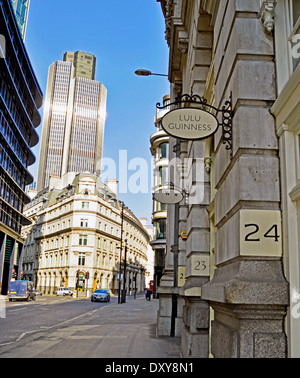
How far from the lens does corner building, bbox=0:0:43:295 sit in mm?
42344

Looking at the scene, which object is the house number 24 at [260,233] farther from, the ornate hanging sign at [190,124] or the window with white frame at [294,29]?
the window with white frame at [294,29]

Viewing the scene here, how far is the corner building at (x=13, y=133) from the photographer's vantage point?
42.3m

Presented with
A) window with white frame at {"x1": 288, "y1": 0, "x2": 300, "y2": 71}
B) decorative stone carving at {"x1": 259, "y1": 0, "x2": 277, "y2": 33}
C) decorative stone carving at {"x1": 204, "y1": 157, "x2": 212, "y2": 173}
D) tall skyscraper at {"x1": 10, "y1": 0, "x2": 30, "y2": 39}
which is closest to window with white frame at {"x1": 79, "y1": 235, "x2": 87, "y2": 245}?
decorative stone carving at {"x1": 204, "y1": 157, "x2": 212, "y2": 173}

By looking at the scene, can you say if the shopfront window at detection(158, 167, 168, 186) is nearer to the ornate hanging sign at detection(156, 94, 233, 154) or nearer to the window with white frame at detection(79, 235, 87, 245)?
the window with white frame at detection(79, 235, 87, 245)

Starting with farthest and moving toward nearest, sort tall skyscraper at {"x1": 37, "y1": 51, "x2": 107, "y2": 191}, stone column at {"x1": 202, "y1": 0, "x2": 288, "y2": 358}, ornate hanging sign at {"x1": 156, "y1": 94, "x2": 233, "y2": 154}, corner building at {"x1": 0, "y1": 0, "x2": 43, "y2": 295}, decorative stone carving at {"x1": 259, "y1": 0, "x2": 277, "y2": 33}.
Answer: tall skyscraper at {"x1": 37, "y1": 51, "x2": 107, "y2": 191} → corner building at {"x1": 0, "y1": 0, "x2": 43, "y2": 295} → ornate hanging sign at {"x1": 156, "y1": 94, "x2": 233, "y2": 154} → decorative stone carving at {"x1": 259, "y1": 0, "x2": 277, "y2": 33} → stone column at {"x1": 202, "y1": 0, "x2": 288, "y2": 358}

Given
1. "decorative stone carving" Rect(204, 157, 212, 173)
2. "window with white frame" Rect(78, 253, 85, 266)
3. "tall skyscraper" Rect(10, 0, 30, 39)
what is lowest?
"decorative stone carving" Rect(204, 157, 212, 173)

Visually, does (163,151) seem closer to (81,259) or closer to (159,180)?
(159,180)

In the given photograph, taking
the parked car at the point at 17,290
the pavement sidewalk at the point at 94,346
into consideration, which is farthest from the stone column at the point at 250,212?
the parked car at the point at 17,290

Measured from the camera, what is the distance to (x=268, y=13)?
470 cm

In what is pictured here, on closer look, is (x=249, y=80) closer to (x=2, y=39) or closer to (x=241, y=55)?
(x=241, y=55)

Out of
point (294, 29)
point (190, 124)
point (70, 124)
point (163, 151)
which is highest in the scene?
point (70, 124)

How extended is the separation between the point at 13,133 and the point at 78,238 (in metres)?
29.4

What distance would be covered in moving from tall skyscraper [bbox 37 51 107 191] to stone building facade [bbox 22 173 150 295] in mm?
74599

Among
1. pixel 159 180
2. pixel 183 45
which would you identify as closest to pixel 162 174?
pixel 159 180
